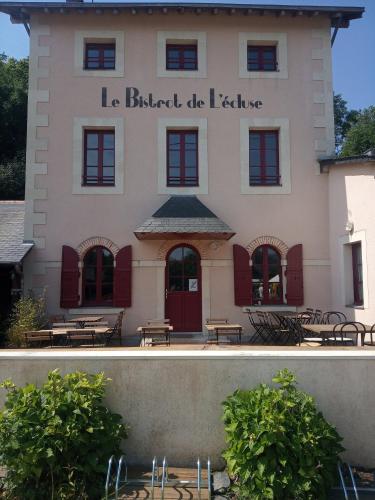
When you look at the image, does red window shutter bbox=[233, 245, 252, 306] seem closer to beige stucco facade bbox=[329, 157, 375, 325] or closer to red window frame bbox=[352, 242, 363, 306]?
beige stucco facade bbox=[329, 157, 375, 325]

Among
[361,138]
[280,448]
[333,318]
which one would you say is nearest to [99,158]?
[333,318]

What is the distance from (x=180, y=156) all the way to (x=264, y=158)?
2.06m

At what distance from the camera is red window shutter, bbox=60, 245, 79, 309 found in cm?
980

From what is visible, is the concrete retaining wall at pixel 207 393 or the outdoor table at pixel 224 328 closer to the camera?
the concrete retaining wall at pixel 207 393

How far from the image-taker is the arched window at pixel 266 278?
10102 mm

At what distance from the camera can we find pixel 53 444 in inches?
143

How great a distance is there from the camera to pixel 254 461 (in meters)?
3.58

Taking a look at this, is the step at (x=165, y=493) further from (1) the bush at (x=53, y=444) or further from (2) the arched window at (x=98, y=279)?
(2) the arched window at (x=98, y=279)

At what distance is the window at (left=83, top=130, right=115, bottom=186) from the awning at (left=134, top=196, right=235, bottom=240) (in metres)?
1.63

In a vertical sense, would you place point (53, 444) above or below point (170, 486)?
above

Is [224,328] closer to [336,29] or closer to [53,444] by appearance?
[53,444]

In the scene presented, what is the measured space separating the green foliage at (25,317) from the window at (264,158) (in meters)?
5.69

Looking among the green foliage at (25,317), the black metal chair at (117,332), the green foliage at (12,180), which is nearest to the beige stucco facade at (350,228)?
the black metal chair at (117,332)

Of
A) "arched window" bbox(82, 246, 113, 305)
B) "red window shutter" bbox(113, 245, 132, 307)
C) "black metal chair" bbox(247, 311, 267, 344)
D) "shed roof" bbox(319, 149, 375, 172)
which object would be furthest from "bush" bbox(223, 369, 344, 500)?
"arched window" bbox(82, 246, 113, 305)
